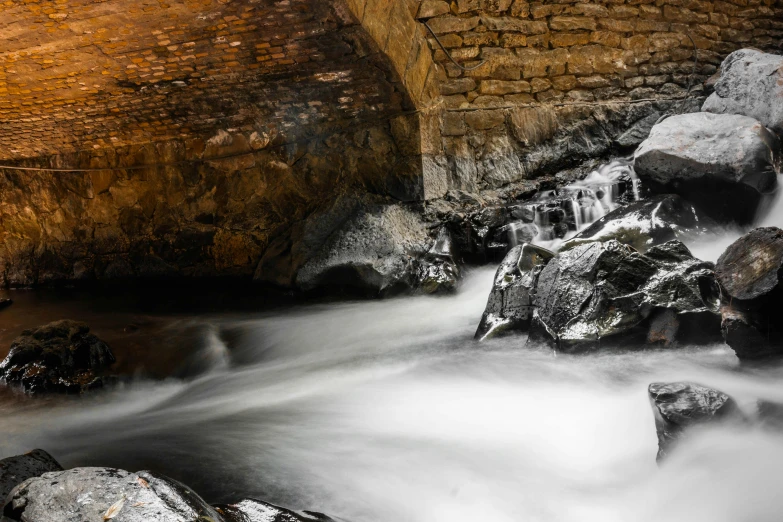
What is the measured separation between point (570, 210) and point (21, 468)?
432cm

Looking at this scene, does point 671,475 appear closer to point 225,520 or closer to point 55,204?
point 225,520

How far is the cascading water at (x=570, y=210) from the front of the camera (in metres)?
4.98

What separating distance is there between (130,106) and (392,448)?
488cm

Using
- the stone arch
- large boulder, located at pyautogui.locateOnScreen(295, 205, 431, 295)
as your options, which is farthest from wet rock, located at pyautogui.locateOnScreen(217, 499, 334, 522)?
the stone arch

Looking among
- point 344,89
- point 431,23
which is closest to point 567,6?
point 431,23

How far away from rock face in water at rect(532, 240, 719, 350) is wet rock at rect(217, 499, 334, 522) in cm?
179

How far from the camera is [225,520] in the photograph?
5.84 feet

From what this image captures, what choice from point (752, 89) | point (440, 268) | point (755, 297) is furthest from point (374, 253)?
point (752, 89)

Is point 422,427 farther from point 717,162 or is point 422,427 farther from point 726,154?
point 726,154

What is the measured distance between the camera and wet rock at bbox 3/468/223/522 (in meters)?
1.59

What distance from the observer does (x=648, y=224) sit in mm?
4012

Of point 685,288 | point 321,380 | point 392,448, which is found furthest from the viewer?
point 321,380

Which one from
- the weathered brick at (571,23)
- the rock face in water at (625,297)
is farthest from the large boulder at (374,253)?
the weathered brick at (571,23)

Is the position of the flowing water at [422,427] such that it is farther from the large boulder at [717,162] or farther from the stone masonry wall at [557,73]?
the stone masonry wall at [557,73]
